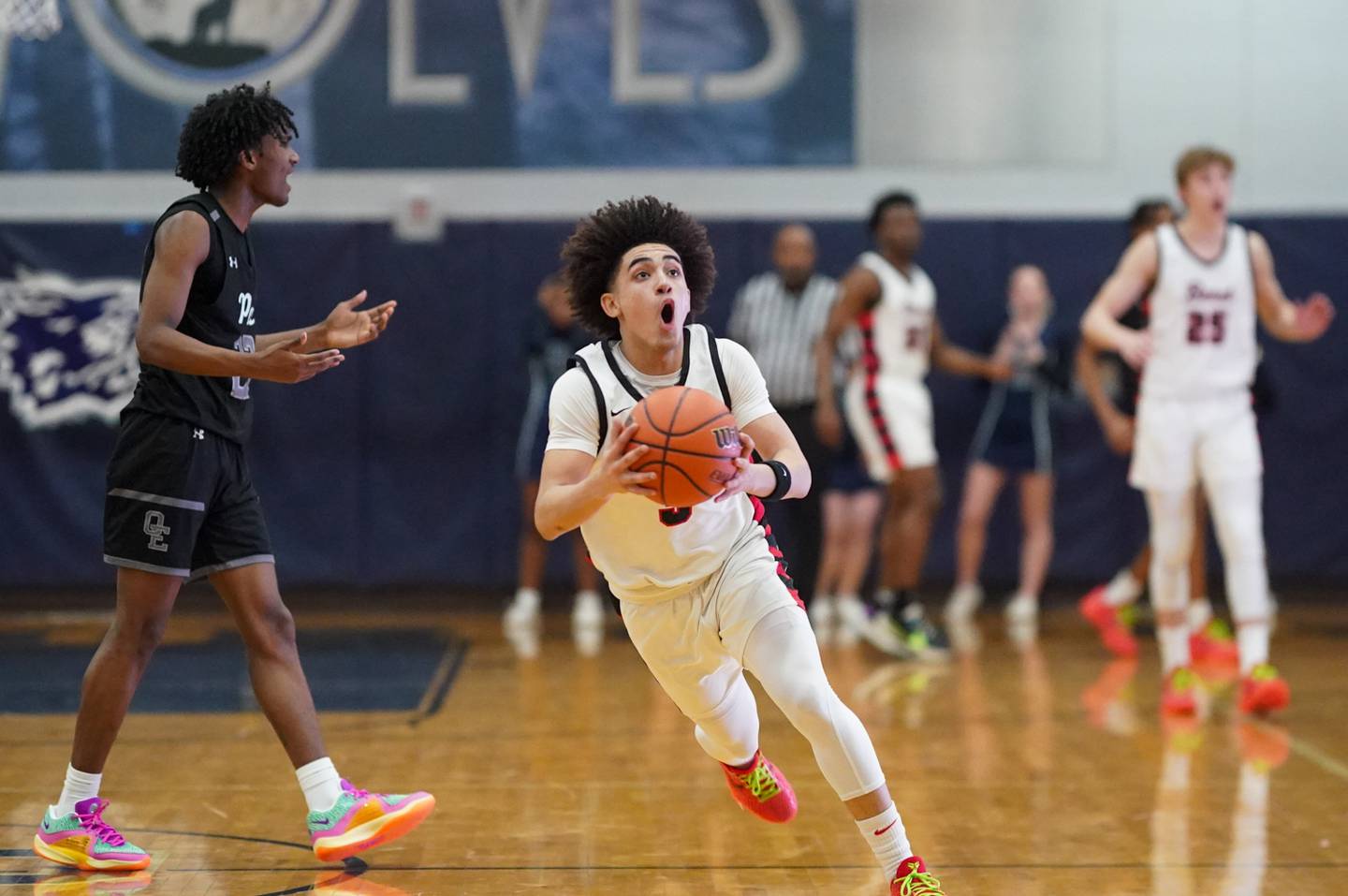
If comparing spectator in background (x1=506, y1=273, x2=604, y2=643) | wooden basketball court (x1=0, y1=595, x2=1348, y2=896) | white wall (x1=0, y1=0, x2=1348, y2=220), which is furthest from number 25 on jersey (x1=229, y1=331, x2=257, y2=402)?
white wall (x1=0, y1=0, x2=1348, y2=220)

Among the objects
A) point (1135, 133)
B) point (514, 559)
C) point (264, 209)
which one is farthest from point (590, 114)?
point (1135, 133)

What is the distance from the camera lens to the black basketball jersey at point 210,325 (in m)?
4.07

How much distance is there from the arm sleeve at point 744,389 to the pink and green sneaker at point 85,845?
6.46 ft

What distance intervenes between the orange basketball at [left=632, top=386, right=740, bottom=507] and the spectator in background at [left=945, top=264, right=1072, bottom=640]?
5.74 m

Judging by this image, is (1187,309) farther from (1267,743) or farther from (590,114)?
(590,114)

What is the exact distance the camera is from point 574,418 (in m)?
3.73

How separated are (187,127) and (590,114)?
588cm

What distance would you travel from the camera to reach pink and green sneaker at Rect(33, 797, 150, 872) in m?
4.08

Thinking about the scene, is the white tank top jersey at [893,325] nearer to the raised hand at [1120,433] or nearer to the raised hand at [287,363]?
the raised hand at [1120,433]

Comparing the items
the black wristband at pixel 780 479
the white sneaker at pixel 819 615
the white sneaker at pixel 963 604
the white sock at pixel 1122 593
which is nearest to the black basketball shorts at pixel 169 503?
the black wristband at pixel 780 479

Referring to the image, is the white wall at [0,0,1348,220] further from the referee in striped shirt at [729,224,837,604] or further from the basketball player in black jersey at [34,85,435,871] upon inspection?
the basketball player in black jersey at [34,85,435,871]

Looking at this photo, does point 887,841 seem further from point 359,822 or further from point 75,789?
point 75,789

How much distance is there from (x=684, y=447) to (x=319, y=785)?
153cm

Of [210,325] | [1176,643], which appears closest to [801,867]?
[210,325]
